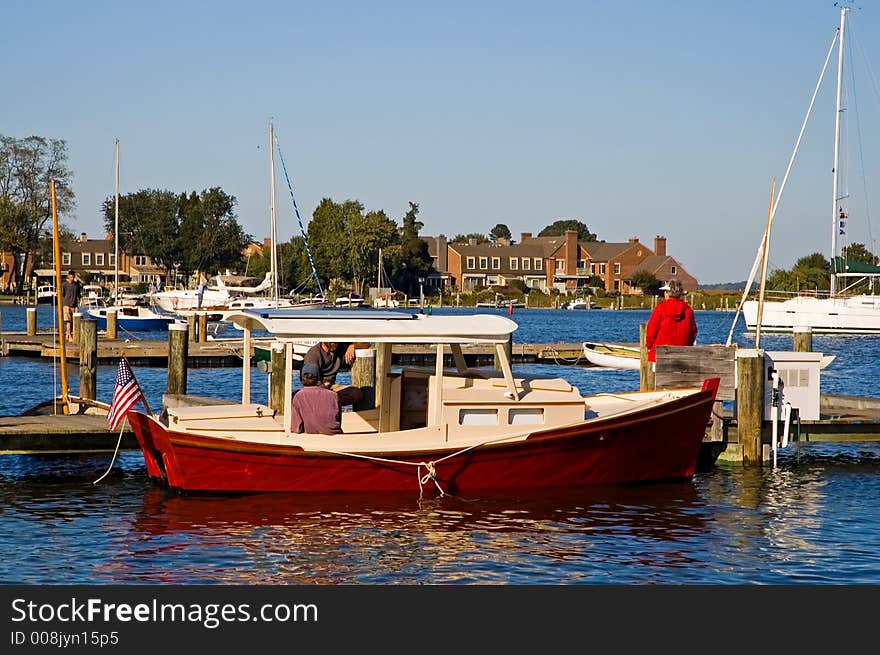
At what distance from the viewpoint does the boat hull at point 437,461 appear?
16.1m

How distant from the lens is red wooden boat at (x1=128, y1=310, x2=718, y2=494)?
52.6 feet

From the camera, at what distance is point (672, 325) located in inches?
752

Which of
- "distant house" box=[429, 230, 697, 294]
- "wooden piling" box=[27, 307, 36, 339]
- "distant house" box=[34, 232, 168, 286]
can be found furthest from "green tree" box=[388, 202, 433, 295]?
"wooden piling" box=[27, 307, 36, 339]

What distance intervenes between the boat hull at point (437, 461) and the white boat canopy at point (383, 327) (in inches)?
58.7

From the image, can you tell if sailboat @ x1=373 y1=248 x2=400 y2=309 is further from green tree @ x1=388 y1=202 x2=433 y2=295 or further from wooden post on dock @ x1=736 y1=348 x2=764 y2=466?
wooden post on dock @ x1=736 y1=348 x2=764 y2=466

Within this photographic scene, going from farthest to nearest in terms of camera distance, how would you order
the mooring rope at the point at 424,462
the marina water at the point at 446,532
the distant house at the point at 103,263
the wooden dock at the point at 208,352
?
the distant house at the point at 103,263 < the wooden dock at the point at 208,352 < the mooring rope at the point at 424,462 < the marina water at the point at 446,532

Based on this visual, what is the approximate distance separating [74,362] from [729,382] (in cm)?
2595

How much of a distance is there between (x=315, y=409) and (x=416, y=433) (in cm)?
141

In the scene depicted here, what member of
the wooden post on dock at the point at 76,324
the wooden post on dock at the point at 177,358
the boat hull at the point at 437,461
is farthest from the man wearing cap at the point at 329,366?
the wooden post on dock at the point at 76,324

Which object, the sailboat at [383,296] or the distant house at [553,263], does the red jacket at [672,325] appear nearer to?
the sailboat at [383,296]

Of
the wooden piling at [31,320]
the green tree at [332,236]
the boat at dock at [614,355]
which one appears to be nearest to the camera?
the boat at dock at [614,355]

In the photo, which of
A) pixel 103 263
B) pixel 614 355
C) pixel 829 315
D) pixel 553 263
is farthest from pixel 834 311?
pixel 103 263
